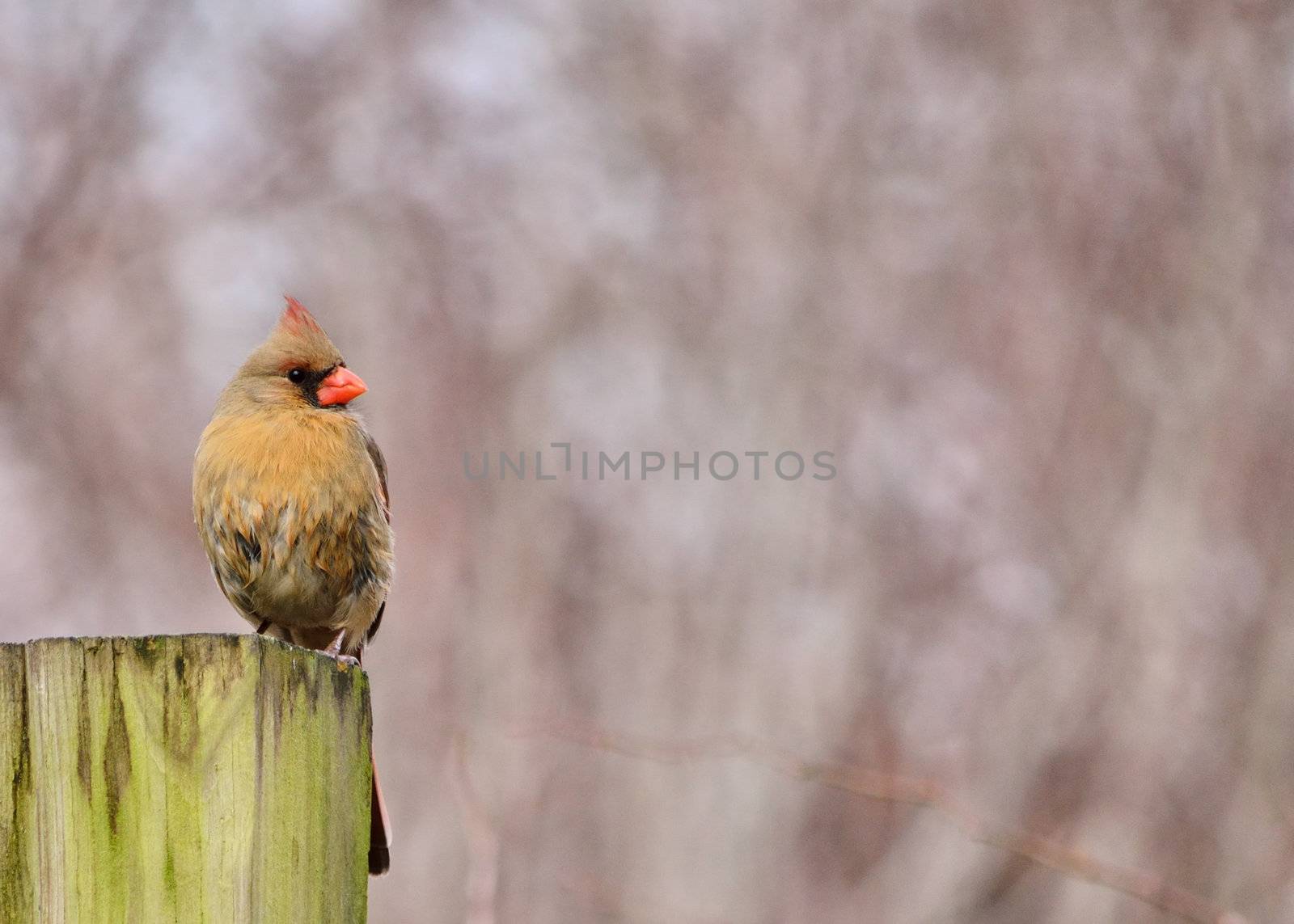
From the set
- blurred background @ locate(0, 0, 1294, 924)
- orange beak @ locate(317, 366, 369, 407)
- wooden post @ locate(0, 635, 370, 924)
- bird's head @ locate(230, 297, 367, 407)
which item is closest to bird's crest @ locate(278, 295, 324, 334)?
bird's head @ locate(230, 297, 367, 407)

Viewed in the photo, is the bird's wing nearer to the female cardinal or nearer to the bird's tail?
the female cardinal

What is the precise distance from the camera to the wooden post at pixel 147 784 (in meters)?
1.58

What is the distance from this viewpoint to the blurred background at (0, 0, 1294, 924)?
20.5ft

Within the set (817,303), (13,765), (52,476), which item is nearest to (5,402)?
(52,476)

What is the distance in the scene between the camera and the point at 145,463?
814 centimetres

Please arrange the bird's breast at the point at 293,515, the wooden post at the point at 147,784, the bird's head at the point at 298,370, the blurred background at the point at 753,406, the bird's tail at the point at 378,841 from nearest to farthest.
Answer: the wooden post at the point at 147,784, the bird's tail at the point at 378,841, the bird's breast at the point at 293,515, the bird's head at the point at 298,370, the blurred background at the point at 753,406

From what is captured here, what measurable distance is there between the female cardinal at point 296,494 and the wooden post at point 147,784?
1474 mm

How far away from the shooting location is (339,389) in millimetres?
3326

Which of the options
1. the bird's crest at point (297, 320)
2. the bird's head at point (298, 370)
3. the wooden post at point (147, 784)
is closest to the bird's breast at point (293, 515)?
the bird's head at point (298, 370)

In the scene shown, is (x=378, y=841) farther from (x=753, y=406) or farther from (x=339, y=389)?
(x=753, y=406)

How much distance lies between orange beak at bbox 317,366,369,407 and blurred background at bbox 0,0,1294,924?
3151 millimetres

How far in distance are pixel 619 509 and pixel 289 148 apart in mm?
2706

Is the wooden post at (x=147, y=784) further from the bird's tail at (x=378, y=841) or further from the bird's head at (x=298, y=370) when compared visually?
the bird's head at (x=298, y=370)

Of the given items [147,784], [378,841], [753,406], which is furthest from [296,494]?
[753,406]
